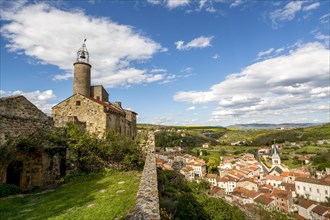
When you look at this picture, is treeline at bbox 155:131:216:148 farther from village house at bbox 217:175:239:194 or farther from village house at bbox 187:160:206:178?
village house at bbox 217:175:239:194

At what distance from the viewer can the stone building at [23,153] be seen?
10.8 m

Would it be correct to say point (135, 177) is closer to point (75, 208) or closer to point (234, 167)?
point (75, 208)

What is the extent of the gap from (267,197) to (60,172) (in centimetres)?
5995

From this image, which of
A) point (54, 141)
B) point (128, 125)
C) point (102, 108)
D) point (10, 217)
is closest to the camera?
point (10, 217)

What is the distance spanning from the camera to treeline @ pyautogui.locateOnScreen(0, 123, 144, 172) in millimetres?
12957

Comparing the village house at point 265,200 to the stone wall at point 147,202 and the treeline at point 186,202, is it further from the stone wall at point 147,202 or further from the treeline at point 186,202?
the stone wall at point 147,202

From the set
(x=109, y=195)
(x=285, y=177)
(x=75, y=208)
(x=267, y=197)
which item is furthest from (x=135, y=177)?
(x=285, y=177)

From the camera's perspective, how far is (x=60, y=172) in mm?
13328

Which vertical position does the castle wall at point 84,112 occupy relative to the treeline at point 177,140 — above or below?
above

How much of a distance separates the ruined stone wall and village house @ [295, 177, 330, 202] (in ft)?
267

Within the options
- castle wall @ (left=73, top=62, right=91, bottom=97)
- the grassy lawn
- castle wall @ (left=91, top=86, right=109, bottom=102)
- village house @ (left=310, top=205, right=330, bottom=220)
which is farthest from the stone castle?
village house @ (left=310, top=205, right=330, bottom=220)

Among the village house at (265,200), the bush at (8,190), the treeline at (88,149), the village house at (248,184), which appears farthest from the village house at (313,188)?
the bush at (8,190)

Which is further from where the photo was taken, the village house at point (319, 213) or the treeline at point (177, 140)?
the treeline at point (177, 140)

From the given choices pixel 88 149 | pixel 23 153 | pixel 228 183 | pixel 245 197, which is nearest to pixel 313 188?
pixel 228 183
